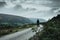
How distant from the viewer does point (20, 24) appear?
35.2ft

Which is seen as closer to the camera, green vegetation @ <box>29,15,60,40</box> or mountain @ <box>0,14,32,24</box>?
green vegetation @ <box>29,15,60,40</box>

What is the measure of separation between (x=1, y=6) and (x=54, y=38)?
4.88m

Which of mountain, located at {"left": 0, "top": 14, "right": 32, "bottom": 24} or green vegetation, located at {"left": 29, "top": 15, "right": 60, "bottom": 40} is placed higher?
mountain, located at {"left": 0, "top": 14, "right": 32, "bottom": 24}

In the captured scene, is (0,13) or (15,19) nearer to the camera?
(0,13)

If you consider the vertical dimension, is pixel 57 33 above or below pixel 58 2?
below

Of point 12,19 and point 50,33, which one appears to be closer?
point 50,33

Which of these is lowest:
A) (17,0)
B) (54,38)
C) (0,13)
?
(54,38)

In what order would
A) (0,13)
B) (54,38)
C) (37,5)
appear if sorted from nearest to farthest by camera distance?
1. (54,38)
2. (0,13)
3. (37,5)

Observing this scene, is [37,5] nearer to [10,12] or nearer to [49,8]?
[49,8]

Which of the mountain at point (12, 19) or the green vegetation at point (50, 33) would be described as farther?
the mountain at point (12, 19)

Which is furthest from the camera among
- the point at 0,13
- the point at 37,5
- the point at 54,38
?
the point at 37,5

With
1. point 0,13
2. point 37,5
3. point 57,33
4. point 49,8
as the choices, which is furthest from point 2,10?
point 57,33

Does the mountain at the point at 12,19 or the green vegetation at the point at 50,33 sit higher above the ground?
the mountain at the point at 12,19

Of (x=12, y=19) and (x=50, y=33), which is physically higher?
(x=12, y=19)
